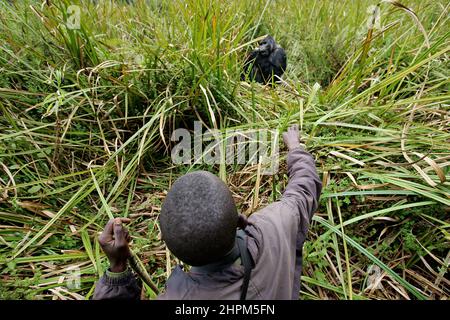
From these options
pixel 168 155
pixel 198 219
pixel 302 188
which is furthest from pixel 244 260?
pixel 168 155

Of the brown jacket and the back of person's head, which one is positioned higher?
the back of person's head

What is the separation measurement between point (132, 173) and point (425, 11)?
3107 millimetres

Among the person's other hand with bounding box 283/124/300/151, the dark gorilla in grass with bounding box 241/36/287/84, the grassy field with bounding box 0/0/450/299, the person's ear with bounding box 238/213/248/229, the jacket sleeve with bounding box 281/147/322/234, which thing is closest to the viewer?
the person's ear with bounding box 238/213/248/229

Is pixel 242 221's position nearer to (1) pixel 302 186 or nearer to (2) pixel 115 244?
(1) pixel 302 186

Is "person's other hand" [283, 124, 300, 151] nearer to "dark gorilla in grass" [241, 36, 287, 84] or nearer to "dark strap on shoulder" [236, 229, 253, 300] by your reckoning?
"dark strap on shoulder" [236, 229, 253, 300]

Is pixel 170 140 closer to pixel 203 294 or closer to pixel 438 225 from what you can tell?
pixel 203 294

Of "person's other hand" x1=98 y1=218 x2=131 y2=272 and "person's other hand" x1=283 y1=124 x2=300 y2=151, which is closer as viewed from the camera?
"person's other hand" x1=98 y1=218 x2=131 y2=272

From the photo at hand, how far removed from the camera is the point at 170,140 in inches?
85.0

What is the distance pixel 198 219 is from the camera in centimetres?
102

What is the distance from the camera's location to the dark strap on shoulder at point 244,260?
1.10 m

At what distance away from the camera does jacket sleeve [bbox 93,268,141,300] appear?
1253 millimetres

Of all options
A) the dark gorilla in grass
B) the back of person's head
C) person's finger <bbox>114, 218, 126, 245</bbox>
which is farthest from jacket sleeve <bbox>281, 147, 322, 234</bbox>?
the dark gorilla in grass

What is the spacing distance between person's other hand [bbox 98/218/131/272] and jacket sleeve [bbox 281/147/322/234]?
26.8 inches

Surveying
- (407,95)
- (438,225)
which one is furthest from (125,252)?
(407,95)
